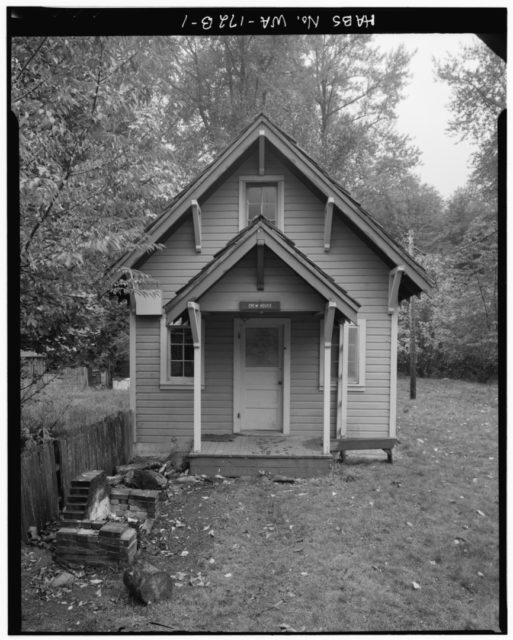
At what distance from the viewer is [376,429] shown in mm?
6309

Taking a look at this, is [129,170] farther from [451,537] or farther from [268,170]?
[451,537]

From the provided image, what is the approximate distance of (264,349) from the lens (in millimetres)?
6543

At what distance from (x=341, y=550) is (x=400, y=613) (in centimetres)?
85

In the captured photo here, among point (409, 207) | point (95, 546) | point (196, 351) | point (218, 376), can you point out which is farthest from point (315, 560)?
point (409, 207)

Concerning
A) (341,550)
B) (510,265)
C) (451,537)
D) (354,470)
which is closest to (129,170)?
(510,265)

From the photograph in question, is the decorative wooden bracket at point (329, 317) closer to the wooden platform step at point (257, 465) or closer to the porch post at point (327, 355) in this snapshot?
the porch post at point (327, 355)

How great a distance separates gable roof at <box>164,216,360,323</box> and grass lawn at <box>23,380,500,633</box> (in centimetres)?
221

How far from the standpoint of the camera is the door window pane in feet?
21.4

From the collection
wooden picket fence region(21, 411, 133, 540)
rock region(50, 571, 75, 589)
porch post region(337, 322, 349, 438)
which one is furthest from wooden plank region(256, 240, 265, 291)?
rock region(50, 571, 75, 589)

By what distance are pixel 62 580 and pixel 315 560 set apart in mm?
1964

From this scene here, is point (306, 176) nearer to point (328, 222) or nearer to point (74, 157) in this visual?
point (328, 222)

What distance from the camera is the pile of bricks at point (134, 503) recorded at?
384 cm

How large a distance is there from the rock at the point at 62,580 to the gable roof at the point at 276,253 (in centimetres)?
315

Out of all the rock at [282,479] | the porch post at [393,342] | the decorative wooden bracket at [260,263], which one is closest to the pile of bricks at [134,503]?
the rock at [282,479]
